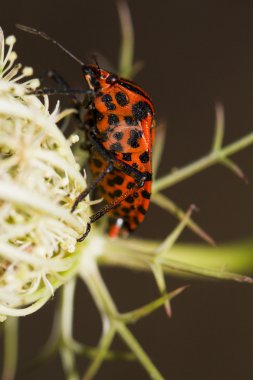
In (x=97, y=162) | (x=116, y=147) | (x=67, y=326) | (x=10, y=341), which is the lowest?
(x=10, y=341)

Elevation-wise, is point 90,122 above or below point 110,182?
above

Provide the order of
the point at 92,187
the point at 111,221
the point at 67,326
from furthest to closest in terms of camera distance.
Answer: the point at 67,326 < the point at 111,221 < the point at 92,187

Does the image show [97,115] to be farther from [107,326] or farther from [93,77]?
[107,326]

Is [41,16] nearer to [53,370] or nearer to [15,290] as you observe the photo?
[53,370]

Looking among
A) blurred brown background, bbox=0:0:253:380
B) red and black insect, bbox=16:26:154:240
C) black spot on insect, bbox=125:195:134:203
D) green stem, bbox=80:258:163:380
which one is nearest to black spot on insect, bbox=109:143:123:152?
red and black insect, bbox=16:26:154:240

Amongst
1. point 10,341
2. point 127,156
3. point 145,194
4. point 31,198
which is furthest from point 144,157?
point 10,341

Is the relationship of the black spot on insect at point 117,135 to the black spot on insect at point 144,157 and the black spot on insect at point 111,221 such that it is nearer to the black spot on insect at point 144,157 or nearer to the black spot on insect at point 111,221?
the black spot on insect at point 144,157

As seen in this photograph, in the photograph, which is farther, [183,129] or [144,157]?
[183,129]
